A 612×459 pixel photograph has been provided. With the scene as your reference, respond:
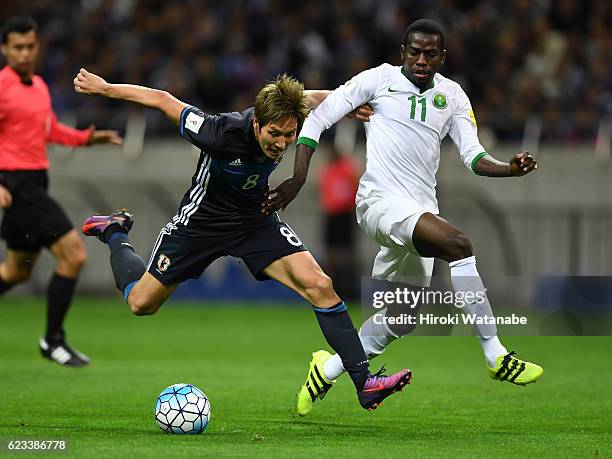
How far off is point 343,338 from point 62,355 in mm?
4142

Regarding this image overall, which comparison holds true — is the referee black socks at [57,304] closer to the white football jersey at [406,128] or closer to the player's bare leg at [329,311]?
the white football jersey at [406,128]

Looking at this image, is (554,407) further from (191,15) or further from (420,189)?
(191,15)

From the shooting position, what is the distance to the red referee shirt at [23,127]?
36.2 ft

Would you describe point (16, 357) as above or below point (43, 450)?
below

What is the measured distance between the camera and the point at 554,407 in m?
8.84

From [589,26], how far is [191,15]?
269 inches

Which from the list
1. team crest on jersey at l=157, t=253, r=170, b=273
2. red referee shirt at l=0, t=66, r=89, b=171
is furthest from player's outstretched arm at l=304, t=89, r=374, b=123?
red referee shirt at l=0, t=66, r=89, b=171

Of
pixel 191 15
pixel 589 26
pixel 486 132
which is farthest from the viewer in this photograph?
pixel 191 15

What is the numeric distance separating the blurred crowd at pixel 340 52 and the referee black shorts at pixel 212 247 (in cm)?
1135

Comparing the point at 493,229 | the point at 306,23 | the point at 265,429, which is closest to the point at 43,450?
the point at 265,429

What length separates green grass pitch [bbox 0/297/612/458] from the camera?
6863 millimetres

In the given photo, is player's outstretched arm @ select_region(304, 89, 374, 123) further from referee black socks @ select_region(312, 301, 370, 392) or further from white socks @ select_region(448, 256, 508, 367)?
referee black socks @ select_region(312, 301, 370, 392)

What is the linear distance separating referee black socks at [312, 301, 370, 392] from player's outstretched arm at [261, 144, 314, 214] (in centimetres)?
72

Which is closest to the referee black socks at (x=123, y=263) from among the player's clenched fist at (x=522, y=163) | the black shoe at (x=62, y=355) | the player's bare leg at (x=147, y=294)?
the player's bare leg at (x=147, y=294)
